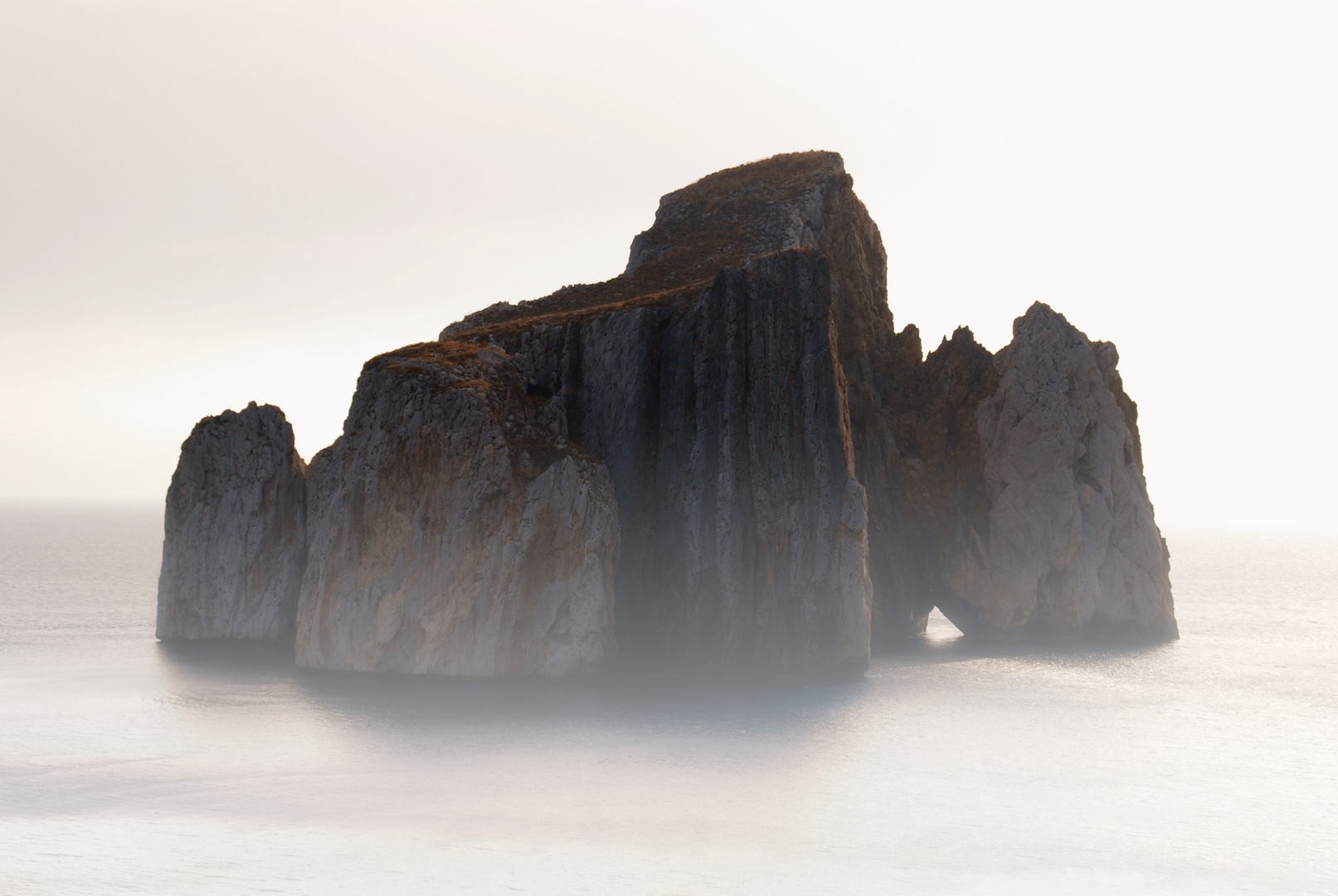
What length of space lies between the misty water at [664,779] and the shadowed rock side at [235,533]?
1.53m

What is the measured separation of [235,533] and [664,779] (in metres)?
21.3

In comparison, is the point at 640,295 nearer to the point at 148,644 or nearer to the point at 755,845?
the point at 148,644

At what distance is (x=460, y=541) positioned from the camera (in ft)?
105

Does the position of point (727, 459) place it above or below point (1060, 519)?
above

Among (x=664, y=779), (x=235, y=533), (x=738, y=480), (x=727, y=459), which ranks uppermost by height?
(x=727, y=459)

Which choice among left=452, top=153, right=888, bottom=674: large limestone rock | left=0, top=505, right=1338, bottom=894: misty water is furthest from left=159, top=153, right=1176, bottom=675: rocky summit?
left=0, top=505, right=1338, bottom=894: misty water

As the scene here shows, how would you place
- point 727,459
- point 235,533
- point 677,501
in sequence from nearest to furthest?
point 727,459, point 677,501, point 235,533

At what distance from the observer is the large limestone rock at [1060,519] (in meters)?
42.3

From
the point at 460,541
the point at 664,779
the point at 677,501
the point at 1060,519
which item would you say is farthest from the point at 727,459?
the point at 1060,519

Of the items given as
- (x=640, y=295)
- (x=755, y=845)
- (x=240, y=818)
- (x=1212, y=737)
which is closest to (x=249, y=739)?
(x=240, y=818)

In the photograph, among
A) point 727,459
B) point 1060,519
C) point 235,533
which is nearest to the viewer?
point 727,459

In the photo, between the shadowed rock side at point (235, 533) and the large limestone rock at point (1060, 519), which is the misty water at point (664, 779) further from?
the large limestone rock at point (1060, 519)

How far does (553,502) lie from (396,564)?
4.77 m

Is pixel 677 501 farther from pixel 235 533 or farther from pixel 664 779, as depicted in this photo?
pixel 235 533
